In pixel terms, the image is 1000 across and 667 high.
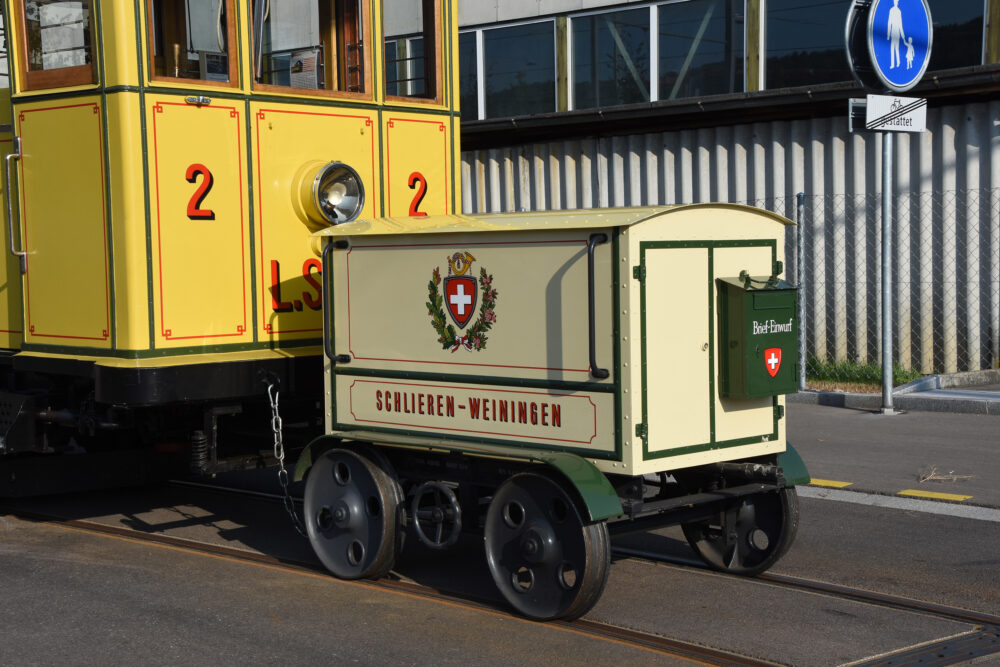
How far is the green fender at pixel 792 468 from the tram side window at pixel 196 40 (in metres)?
3.56

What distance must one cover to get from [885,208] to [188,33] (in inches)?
267

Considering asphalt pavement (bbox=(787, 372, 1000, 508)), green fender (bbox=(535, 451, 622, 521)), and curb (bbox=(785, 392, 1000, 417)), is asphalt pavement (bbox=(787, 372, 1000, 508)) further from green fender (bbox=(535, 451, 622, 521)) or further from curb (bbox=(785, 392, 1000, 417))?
green fender (bbox=(535, 451, 622, 521))

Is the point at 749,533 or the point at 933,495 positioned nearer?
the point at 749,533

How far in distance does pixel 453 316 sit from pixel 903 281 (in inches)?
303

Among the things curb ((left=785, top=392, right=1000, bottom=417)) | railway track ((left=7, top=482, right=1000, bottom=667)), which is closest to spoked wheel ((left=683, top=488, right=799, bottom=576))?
railway track ((left=7, top=482, right=1000, bottom=667))

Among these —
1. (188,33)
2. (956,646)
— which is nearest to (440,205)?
(188,33)

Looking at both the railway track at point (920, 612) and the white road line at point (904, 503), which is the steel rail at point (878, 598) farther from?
the white road line at point (904, 503)

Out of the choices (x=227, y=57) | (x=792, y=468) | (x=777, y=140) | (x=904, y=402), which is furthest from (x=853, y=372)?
(x=227, y=57)

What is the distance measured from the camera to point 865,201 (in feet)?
42.2

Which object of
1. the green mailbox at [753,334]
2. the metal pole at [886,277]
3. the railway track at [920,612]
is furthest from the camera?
the metal pole at [886,277]

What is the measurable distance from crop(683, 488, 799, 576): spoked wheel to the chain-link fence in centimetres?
642

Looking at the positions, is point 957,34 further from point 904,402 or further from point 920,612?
point 920,612

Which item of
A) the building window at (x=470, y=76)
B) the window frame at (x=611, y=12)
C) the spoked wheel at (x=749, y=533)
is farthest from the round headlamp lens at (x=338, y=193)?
the building window at (x=470, y=76)

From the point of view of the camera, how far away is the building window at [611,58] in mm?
14789
